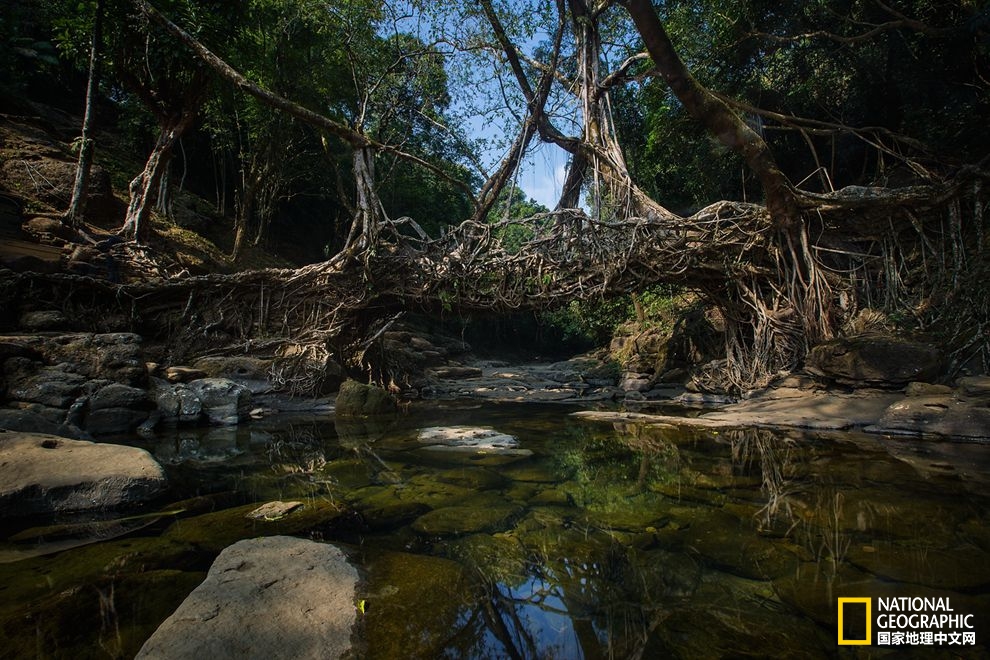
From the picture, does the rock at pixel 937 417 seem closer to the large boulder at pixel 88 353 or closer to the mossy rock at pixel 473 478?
the mossy rock at pixel 473 478

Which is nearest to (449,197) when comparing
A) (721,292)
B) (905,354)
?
(721,292)

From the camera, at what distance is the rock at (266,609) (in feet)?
4.20

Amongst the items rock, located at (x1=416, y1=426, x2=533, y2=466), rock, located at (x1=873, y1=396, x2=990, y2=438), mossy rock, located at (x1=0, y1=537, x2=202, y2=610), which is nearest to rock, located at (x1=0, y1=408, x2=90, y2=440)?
mossy rock, located at (x1=0, y1=537, x2=202, y2=610)

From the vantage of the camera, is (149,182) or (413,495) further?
(149,182)

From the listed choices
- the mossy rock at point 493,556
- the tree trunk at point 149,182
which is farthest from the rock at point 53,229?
the mossy rock at point 493,556

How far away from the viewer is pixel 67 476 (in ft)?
8.52

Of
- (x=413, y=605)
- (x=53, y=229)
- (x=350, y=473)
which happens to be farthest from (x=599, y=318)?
(x=413, y=605)

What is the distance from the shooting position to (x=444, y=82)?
11.0 m

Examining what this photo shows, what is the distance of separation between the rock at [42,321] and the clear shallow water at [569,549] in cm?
438

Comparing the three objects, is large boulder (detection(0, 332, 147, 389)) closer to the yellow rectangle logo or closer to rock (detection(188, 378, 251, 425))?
rock (detection(188, 378, 251, 425))

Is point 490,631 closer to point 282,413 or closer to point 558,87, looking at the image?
point 282,413

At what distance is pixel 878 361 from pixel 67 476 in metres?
7.39

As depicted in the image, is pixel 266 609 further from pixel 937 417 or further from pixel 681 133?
pixel 681 133

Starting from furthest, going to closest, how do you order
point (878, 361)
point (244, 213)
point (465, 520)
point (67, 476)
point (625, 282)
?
1. point (244, 213)
2. point (625, 282)
3. point (878, 361)
4. point (67, 476)
5. point (465, 520)
